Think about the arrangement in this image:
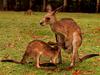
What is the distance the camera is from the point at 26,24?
15.9m

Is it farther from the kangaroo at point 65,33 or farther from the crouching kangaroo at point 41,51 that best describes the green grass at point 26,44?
the kangaroo at point 65,33

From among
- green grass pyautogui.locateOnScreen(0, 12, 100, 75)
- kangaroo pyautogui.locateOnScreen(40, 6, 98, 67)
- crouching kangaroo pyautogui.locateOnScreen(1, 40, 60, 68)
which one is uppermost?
kangaroo pyautogui.locateOnScreen(40, 6, 98, 67)

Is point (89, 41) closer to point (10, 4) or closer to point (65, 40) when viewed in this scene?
point (65, 40)

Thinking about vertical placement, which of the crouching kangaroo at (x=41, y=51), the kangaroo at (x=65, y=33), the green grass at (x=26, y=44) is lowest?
the green grass at (x=26, y=44)

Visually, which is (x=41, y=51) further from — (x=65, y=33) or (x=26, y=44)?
(x=26, y=44)

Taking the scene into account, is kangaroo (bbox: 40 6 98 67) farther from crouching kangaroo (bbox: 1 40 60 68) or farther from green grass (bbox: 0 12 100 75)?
green grass (bbox: 0 12 100 75)

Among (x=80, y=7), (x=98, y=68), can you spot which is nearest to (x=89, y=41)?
(x=98, y=68)

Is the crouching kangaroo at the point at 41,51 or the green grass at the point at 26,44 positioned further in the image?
the green grass at the point at 26,44

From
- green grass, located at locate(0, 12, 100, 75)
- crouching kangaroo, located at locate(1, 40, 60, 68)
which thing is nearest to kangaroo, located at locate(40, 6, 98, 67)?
crouching kangaroo, located at locate(1, 40, 60, 68)

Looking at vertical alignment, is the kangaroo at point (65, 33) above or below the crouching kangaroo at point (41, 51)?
above

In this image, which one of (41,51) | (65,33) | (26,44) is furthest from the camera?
(26,44)

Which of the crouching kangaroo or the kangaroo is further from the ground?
the kangaroo

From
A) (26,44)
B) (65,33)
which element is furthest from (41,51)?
(26,44)

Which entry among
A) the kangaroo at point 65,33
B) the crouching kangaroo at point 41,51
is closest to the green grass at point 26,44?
the crouching kangaroo at point 41,51
